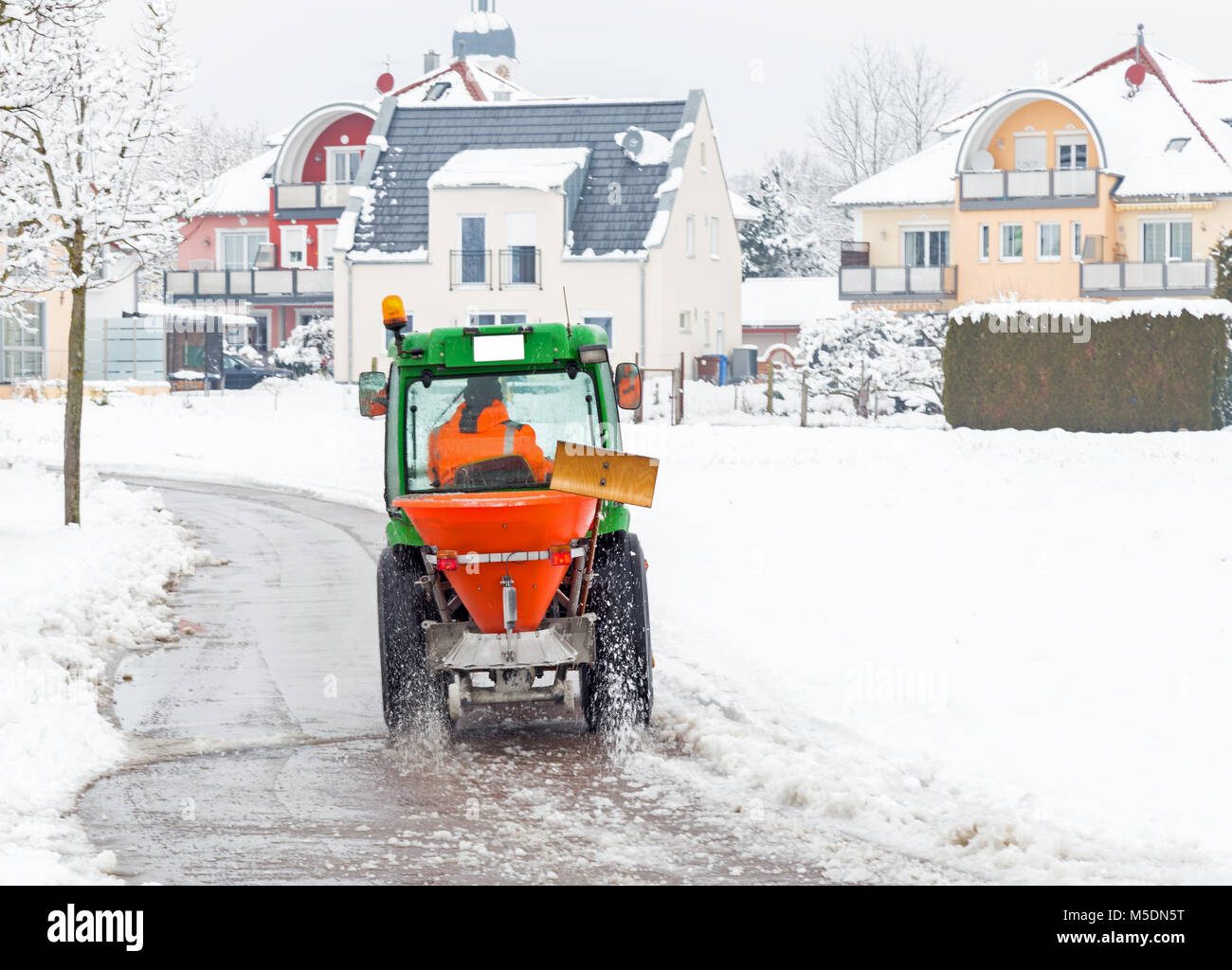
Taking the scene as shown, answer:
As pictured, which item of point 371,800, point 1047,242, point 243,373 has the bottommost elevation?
point 371,800

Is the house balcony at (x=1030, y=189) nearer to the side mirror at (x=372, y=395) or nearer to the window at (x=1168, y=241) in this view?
the window at (x=1168, y=241)

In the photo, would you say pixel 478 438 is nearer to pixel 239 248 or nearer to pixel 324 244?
pixel 324 244

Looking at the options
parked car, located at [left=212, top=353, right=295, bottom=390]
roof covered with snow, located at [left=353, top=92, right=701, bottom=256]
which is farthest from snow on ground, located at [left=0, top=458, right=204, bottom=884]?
parked car, located at [left=212, top=353, right=295, bottom=390]

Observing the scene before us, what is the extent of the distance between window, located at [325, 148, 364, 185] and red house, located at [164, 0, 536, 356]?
3 cm

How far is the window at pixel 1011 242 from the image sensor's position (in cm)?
5097

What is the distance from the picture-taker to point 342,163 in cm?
6044

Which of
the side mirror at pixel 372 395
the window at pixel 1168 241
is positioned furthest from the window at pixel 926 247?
the side mirror at pixel 372 395

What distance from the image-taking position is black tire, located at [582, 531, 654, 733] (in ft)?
29.9

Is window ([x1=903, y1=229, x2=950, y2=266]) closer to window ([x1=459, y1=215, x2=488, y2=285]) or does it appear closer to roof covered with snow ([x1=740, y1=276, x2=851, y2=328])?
roof covered with snow ([x1=740, y1=276, x2=851, y2=328])

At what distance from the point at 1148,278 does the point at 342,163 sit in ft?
92.2

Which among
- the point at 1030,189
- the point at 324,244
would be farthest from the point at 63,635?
the point at 324,244
